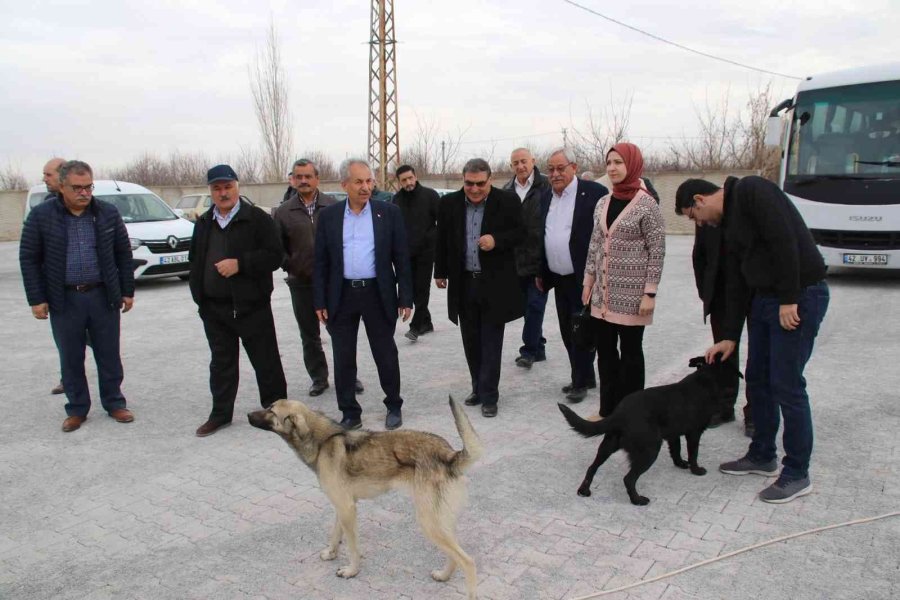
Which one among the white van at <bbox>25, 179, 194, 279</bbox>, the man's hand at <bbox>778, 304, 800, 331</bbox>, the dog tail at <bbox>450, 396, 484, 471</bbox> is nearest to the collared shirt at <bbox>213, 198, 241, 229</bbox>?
the dog tail at <bbox>450, 396, 484, 471</bbox>

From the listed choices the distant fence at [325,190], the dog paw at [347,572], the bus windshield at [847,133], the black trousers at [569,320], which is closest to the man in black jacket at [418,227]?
the black trousers at [569,320]

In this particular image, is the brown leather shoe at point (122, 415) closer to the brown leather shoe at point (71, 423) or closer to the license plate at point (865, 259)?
the brown leather shoe at point (71, 423)

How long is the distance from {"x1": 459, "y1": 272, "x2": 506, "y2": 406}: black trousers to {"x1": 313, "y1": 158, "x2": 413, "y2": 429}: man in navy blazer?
1.80ft

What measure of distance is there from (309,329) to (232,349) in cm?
97

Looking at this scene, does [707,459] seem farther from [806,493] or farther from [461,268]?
[461,268]

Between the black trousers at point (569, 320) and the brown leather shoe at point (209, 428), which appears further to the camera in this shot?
the black trousers at point (569, 320)

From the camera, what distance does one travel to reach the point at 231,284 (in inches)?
198

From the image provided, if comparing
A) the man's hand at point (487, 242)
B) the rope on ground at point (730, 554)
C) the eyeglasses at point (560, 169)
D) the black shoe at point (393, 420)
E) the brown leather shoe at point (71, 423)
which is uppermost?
the eyeglasses at point (560, 169)

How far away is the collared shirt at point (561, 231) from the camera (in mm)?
5605

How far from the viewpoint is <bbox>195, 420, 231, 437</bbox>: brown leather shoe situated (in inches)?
202

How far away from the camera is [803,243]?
358 cm

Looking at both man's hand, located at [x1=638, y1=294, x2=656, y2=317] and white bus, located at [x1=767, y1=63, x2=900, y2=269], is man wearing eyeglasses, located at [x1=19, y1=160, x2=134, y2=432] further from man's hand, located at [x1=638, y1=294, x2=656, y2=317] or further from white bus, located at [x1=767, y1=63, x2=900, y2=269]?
white bus, located at [x1=767, y1=63, x2=900, y2=269]

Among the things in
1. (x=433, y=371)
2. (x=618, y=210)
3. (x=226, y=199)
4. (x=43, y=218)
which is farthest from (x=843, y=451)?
(x=43, y=218)

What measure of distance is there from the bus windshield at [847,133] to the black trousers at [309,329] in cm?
839
